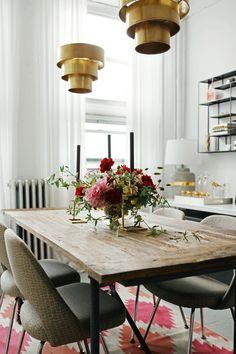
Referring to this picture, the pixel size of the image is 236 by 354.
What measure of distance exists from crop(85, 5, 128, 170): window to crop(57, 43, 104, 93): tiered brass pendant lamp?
1940 mm

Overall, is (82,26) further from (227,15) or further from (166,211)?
(166,211)

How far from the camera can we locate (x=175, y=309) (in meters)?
2.74

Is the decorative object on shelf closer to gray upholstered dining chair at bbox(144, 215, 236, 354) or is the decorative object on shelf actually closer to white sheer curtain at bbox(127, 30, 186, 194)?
white sheer curtain at bbox(127, 30, 186, 194)

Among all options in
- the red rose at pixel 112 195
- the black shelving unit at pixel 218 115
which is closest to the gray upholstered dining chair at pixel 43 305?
the red rose at pixel 112 195

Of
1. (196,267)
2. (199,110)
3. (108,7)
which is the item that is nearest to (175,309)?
(196,267)

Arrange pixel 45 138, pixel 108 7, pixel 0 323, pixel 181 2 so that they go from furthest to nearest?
pixel 108 7 < pixel 45 138 < pixel 0 323 < pixel 181 2

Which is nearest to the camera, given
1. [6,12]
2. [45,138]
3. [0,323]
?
[0,323]

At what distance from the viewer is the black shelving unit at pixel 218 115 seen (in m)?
3.71

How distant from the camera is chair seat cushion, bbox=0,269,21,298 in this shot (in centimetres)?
179

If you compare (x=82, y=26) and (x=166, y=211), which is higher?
(x=82, y=26)

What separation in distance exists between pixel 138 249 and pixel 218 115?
116 inches

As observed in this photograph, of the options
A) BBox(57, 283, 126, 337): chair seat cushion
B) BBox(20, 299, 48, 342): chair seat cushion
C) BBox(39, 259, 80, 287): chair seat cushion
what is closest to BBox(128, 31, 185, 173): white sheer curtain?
BBox(39, 259, 80, 287): chair seat cushion

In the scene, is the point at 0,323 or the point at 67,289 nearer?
the point at 67,289

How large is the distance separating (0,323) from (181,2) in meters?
2.29
